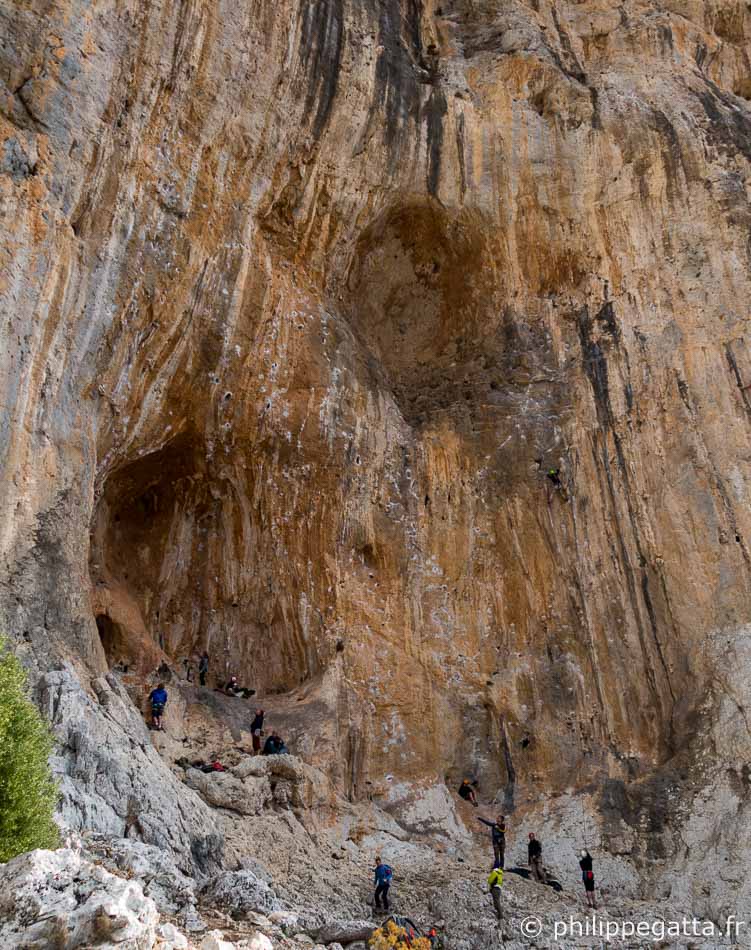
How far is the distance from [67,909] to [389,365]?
16.3 m

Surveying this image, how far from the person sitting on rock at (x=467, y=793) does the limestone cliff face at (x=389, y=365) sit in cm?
50

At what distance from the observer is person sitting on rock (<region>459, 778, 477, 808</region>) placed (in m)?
15.7

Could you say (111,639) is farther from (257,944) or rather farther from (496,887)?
(257,944)

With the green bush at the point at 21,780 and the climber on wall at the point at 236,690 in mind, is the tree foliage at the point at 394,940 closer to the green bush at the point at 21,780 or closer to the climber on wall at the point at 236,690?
the green bush at the point at 21,780

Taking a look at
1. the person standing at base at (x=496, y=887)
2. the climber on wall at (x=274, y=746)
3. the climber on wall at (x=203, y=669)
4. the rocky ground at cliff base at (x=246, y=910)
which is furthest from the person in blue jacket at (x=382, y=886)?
the climber on wall at (x=203, y=669)

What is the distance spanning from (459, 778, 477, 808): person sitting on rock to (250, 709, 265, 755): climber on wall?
398 centimetres

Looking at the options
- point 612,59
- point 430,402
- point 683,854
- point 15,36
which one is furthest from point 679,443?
point 15,36

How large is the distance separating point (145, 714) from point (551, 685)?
7.76m

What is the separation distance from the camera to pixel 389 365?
68.4ft

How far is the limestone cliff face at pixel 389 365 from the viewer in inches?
559

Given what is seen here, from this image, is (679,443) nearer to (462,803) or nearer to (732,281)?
(732,281)

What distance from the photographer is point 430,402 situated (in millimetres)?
19938

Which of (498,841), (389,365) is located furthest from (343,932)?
(389,365)

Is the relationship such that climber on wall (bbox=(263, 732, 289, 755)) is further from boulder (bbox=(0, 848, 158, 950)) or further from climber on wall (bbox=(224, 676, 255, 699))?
boulder (bbox=(0, 848, 158, 950))
